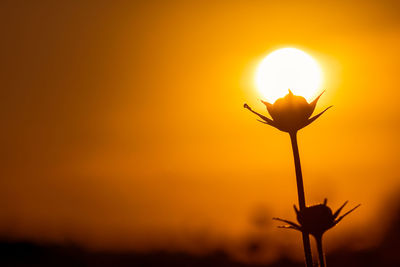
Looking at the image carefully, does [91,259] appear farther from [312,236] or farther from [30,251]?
[312,236]

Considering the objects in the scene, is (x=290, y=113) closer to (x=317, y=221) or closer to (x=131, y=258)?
(x=317, y=221)

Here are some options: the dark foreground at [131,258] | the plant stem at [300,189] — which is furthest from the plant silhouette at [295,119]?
the dark foreground at [131,258]

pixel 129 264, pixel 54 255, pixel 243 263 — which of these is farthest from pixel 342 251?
pixel 129 264

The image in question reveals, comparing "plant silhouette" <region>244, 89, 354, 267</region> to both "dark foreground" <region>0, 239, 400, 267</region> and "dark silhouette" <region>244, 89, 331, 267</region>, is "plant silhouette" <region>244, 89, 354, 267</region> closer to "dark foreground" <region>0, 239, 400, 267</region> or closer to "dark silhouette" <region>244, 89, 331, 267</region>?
"dark silhouette" <region>244, 89, 331, 267</region>

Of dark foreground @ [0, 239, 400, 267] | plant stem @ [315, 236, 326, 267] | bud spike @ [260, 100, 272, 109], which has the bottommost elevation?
plant stem @ [315, 236, 326, 267]

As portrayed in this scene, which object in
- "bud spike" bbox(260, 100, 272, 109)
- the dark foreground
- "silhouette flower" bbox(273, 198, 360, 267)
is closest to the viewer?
"silhouette flower" bbox(273, 198, 360, 267)

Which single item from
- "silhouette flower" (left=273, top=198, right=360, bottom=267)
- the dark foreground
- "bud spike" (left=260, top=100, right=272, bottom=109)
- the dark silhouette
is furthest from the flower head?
the dark foreground

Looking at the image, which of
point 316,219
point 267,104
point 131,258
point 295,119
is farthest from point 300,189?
point 131,258
